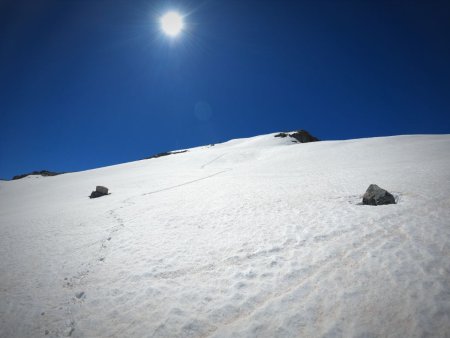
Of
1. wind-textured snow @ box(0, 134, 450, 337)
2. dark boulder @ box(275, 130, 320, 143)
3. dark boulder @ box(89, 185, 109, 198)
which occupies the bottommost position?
wind-textured snow @ box(0, 134, 450, 337)

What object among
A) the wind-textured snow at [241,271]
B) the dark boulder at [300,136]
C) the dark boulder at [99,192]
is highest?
the dark boulder at [300,136]

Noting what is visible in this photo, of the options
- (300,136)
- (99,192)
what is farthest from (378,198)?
(300,136)

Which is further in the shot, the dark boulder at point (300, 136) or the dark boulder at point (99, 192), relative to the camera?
the dark boulder at point (300, 136)

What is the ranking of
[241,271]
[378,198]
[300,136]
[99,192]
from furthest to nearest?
[300,136]
[99,192]
[378,198]
[241,271]

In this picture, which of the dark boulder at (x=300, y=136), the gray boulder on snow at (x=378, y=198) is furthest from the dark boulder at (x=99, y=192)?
the dark boulder at (x=300, y=136)

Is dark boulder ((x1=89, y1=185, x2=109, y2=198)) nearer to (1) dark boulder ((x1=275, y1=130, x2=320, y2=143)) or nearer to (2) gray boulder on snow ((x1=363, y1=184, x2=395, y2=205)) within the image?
(2) gray boulder on snow ((x1=363, y1=184, x2=395, y2=205))

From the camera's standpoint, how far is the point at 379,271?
4.46m

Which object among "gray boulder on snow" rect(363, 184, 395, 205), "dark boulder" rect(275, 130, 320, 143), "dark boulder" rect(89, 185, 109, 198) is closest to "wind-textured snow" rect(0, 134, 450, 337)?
"gray boulder on snow" rect(363, 184, 395, 205)

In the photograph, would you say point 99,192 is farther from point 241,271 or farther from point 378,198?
point 378,198

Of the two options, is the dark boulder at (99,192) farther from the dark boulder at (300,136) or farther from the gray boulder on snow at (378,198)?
the dark boulder at (300,136)

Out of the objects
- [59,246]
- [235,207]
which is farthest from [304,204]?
[59,246]

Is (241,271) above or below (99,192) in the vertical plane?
below

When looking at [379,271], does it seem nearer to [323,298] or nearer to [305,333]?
[323,298]

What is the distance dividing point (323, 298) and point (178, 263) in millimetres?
3361
